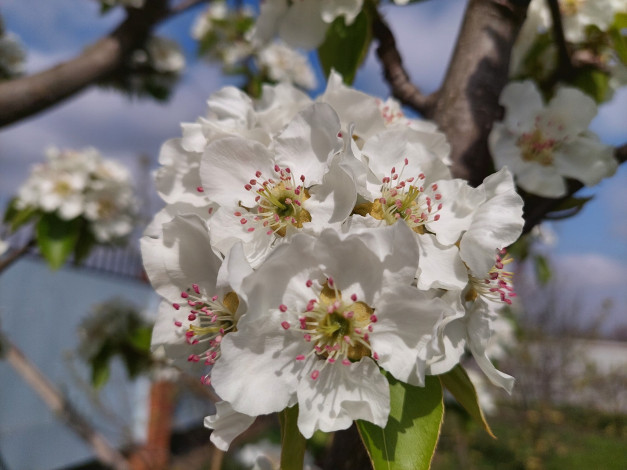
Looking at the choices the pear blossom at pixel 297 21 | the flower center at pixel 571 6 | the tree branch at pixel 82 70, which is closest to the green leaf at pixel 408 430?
the pear blossom at pixel 297 21

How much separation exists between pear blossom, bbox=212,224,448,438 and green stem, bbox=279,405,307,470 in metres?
0.05

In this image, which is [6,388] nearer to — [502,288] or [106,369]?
[106,369]

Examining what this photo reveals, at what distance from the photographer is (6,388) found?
4426mm

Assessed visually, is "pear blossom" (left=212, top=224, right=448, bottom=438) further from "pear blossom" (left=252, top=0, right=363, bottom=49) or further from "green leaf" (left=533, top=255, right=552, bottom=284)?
"green leaf" (left=533, top=255, right=552, bottom=284)

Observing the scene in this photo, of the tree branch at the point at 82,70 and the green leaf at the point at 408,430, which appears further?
the tree branch at the point at 82,70

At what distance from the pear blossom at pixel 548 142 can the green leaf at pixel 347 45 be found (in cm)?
30

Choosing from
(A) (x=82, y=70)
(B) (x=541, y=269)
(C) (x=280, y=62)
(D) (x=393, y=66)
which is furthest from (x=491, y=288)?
(C) (x=280, y=62)

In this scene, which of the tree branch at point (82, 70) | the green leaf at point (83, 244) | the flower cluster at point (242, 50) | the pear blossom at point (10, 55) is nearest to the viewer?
the tree branch at point (82, 70)

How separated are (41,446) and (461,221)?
574cm

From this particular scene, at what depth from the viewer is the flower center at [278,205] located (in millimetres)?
581

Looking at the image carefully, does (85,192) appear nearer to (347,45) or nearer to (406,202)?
(347,45)

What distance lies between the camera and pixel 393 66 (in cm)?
96

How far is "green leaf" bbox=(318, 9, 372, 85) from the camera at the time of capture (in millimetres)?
938

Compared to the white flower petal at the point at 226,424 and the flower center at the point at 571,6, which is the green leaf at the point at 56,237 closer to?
the white flower petal at the point at 226,424
